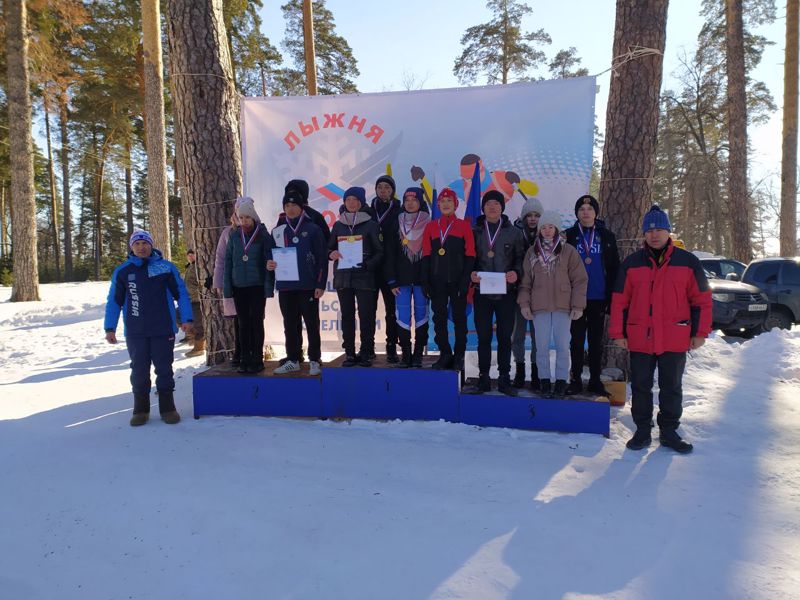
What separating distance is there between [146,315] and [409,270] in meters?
2.36

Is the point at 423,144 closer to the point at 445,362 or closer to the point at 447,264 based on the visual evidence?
the point at 447,264

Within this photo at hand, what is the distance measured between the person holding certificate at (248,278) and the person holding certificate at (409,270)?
120 centimetres

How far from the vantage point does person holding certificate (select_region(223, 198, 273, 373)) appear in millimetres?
4543

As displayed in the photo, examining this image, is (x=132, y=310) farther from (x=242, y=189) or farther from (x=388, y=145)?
(x=388, y=145)

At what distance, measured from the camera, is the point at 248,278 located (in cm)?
452

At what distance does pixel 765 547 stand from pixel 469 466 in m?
1.66

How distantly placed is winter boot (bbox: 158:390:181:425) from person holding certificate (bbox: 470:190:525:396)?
2756 mm

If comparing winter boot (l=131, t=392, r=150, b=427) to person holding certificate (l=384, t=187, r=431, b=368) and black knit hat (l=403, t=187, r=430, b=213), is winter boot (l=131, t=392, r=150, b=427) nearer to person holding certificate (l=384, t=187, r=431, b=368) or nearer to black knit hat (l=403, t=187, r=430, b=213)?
person holding certificate (l=384, t=187, r=431, b=368)

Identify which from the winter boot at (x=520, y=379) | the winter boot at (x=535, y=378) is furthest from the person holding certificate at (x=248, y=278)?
the winter boot at (x=535, y=378)

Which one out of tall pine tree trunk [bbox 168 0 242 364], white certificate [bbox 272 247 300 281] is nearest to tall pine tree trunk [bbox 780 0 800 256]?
tall pine tree trunk [bbox 168 0 242 364]

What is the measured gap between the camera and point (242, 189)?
568 cm

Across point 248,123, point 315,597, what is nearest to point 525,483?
point 315,597

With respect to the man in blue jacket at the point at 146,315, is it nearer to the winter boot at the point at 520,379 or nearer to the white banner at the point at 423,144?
the white banner at the point at 423,144

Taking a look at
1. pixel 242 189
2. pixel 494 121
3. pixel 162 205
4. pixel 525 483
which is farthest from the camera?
pixel 162 205
